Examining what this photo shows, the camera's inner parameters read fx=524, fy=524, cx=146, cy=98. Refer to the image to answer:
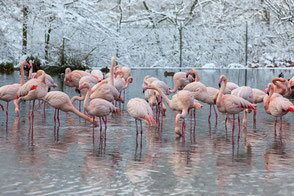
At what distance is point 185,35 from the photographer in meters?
32.2

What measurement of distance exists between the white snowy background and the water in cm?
1746

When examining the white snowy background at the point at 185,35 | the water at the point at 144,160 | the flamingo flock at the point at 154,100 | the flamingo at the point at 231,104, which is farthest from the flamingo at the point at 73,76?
the white snowy background at the point at 185,35

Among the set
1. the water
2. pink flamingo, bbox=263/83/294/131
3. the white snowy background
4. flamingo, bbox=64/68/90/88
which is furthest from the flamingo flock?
the white snowy background

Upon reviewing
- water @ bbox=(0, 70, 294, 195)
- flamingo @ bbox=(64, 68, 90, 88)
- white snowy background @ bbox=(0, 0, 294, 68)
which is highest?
white snowy background @ bbox=(0, 0, 294, 68)

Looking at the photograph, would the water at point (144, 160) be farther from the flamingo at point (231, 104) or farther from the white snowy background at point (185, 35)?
the white snowy background at point (185, 35)

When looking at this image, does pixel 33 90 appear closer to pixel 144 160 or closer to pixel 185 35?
pixel 144 160

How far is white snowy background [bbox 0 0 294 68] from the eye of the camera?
26.5 meters

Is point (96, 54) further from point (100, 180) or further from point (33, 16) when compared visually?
point (100, 180)

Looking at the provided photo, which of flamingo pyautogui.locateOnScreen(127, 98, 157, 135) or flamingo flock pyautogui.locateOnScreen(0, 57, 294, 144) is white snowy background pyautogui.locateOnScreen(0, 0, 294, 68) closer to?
flamingo flock pyautogui.locateOnScreen(0, 57, 294, 144)

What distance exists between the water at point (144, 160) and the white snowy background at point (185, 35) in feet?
57.3

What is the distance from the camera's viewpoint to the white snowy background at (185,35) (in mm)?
26469

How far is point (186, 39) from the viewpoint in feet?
105

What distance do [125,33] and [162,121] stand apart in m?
21.8

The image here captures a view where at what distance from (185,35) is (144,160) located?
26.3 m
